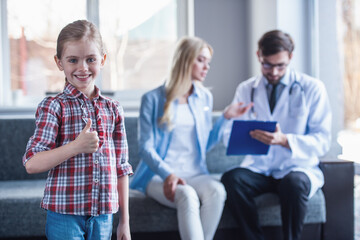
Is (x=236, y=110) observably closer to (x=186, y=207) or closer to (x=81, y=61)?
(x=186, y=207)

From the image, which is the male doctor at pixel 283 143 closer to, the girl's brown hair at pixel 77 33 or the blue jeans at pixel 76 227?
the blue jeans at pixel 76 227

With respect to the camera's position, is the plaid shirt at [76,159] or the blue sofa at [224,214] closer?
the plaid shirt at [76,159]

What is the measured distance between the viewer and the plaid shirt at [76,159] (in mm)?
1066

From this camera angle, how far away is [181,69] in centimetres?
213

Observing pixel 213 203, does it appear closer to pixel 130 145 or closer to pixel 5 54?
pixel 130 145

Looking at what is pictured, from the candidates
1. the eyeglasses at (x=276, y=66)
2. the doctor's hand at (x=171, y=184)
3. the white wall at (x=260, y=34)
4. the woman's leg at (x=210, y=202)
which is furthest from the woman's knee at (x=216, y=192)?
the white wall at (x=260, y=34)

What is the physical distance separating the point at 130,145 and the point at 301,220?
1234 millimetres

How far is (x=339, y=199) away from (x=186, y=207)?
0.92 meters

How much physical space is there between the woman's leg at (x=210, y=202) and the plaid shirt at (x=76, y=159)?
754 millimetres

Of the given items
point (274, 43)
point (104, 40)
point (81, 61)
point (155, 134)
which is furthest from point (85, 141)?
point (104, 40)

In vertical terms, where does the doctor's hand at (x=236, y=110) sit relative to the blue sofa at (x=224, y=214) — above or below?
above

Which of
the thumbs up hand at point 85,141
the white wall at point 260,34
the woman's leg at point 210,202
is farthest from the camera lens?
the white wall at point 260,34

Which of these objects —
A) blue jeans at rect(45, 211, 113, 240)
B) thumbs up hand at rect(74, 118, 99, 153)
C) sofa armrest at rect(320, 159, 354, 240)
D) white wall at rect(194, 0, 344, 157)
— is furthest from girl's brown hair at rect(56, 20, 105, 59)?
white wall at rect(194, 0, 344, 157)

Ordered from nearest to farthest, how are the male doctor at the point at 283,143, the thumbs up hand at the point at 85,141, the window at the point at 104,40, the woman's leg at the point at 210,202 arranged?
the thumbs up hand at the point at 85,141 → the woman's leg at the point at 210,202 → the male doctor at the point at 283,143 → the window at the point at 104,40
